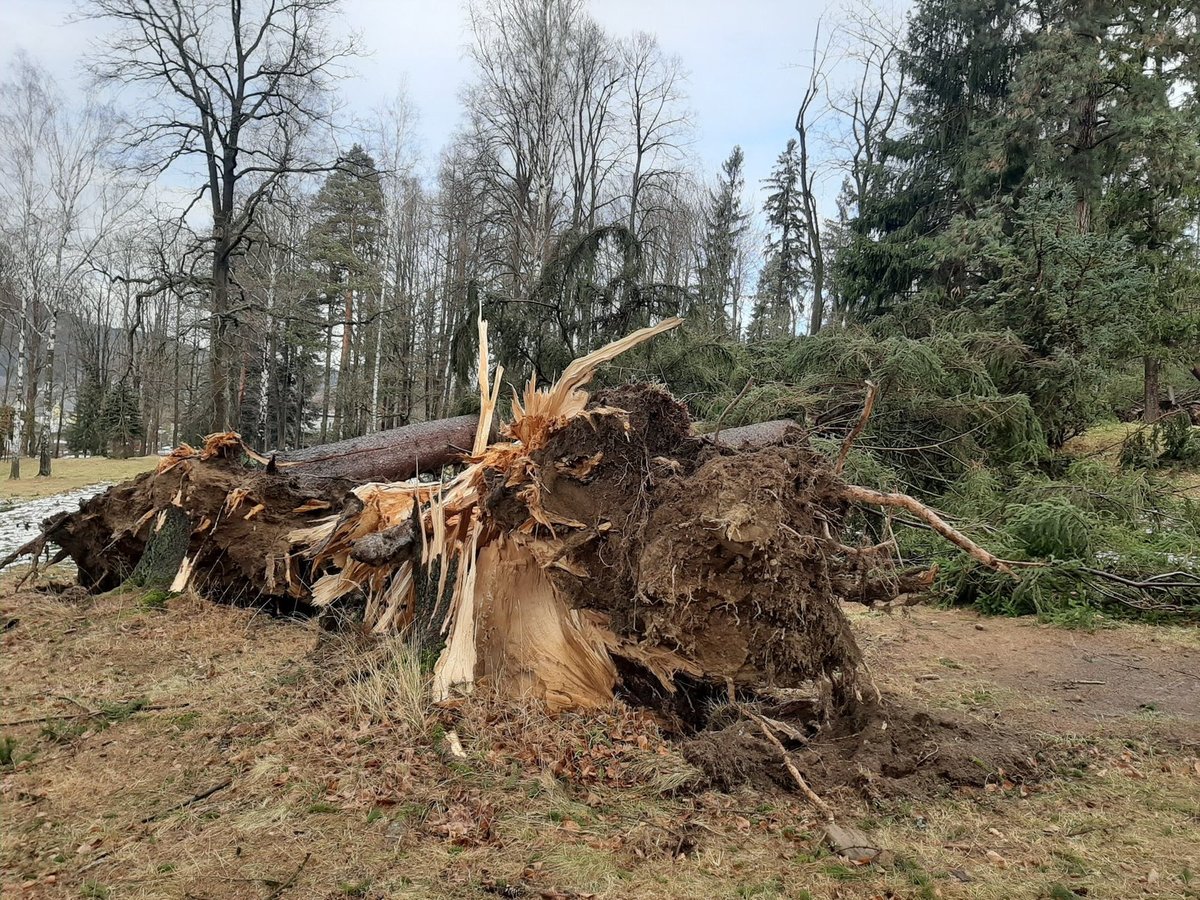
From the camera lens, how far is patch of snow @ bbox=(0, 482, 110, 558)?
27.5 ft

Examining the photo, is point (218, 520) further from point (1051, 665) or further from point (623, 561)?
point (1051, 665)

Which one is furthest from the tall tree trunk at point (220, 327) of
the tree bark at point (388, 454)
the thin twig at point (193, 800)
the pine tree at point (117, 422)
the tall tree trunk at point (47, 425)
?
the pine tree at point (117, 422)

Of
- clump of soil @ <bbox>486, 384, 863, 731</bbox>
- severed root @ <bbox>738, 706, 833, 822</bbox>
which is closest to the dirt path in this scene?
clump of soil @ <bbox>486, 384, 863, 731</bbox>


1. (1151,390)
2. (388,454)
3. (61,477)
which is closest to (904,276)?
(1151,390)

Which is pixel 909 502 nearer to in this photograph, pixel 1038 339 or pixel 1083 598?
pixel 1083 598

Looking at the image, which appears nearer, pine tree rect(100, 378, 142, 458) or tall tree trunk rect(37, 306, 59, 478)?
tall tree trunk rect(37, 306, 59, 478)

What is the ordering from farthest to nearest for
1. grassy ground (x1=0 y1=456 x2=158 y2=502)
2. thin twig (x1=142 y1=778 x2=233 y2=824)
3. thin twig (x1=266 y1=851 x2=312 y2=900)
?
grassy ground (x1=0 y1=456 x2=158 y2=502), thin twig (x1=142 y1=778 x2=233 y2=824), thin twig (x1=266 y1=851 x2=312 y2=900)

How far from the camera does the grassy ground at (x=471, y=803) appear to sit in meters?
2.19

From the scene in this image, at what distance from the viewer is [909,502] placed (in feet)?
11.6

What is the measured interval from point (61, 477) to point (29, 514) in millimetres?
9268

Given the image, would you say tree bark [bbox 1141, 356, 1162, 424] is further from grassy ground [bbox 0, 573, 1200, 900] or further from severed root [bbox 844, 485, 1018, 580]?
severed root [bbox 844, 485, 1018, 580]

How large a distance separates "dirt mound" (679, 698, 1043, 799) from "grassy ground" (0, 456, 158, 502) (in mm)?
13075

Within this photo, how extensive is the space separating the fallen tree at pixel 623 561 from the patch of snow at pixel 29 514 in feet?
17.0

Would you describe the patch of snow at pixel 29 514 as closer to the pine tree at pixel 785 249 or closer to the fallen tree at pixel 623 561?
the fallen tree at pixel 623 561
